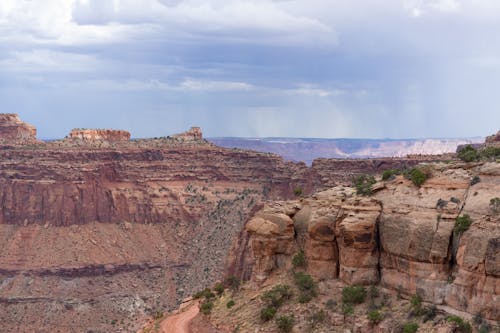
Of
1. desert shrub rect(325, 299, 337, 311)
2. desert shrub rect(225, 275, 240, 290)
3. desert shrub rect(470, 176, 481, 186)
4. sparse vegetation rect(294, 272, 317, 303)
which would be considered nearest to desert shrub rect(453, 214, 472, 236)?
desert shrub rect(470, 176, 481, 186)

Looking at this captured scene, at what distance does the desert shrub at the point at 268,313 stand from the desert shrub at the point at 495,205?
12.7m

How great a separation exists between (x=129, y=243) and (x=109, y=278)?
757cm

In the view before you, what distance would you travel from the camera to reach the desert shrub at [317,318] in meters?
39.4

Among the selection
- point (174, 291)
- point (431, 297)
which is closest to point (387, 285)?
point (431, 297)

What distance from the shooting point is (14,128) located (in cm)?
12875

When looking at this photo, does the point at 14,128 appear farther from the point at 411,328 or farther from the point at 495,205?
the point at 495,205

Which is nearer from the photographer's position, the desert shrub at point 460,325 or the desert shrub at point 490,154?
the desert shrub at point 460,325

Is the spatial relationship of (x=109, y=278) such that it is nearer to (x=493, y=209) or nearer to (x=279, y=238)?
(x=279, y=238)

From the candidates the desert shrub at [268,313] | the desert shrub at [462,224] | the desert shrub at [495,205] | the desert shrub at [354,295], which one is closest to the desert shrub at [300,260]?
the desert shrub at [268,313]

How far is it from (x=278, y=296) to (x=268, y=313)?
1276 millimetres

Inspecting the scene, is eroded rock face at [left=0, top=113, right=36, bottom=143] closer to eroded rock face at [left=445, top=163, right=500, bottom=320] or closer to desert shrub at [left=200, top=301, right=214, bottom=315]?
desert shrub at [left=200, top=301, right=214, bottom=315]

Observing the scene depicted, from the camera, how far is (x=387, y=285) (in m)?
38.4

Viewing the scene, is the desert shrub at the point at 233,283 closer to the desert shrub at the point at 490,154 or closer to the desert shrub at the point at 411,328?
the desert shrub at the point at 411,328

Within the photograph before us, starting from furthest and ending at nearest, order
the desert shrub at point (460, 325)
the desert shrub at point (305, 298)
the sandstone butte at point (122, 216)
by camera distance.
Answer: the sandstone butte at point (122, 216), the desert shrub at point (305, 298), the desert shrub at point (460, 325)
